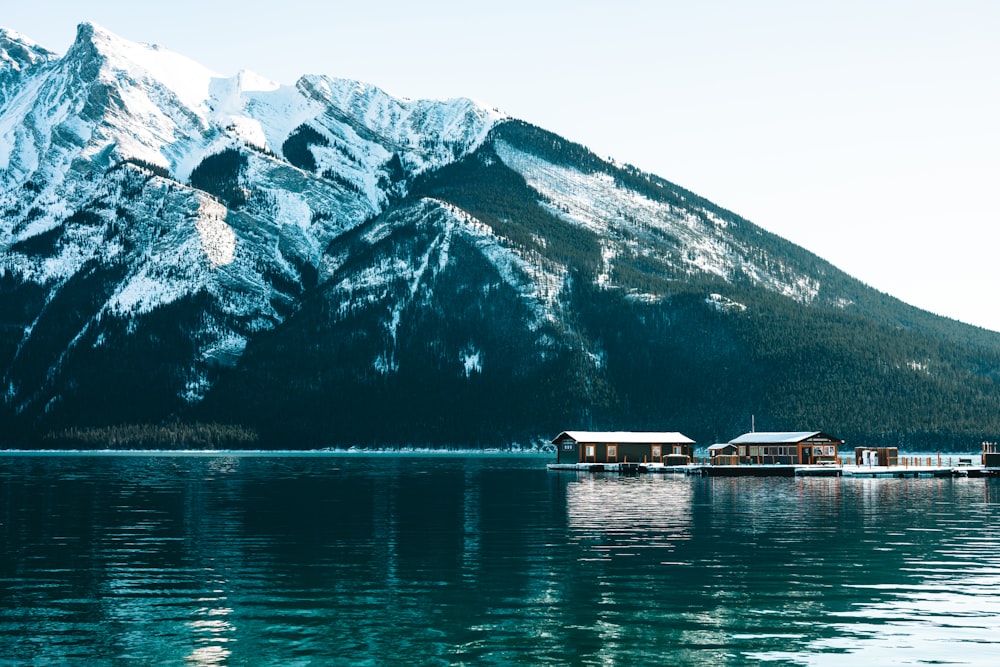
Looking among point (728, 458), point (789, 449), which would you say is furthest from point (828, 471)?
point (728, 458)

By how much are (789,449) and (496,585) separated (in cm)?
14812

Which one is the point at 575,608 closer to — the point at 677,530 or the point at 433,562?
the point at 433,562

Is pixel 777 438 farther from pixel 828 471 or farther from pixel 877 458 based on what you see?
pixel 828 471

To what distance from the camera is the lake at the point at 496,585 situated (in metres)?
36.1

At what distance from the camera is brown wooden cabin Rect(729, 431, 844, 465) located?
18788cm

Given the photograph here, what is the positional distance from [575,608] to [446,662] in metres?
9.46

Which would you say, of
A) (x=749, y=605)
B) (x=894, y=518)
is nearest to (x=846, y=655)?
(x=749, y=605)

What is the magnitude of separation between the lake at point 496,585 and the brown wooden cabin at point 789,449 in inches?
3675

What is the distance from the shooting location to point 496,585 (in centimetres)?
4825

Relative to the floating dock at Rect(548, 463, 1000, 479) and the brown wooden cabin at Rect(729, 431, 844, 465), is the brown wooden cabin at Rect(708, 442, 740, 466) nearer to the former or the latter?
the brown wooden cabin at Rect(729, 431, 844, 465)

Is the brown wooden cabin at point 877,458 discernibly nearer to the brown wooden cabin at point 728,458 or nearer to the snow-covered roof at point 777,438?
the snow-covered roof at point 777,438

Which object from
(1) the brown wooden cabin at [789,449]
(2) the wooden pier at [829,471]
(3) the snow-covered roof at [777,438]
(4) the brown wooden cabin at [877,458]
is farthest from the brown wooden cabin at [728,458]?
(4) the brown wooden cabin at [877,458]

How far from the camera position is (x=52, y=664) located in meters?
34.2

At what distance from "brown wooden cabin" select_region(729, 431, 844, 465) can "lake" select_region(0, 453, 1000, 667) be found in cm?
9335
